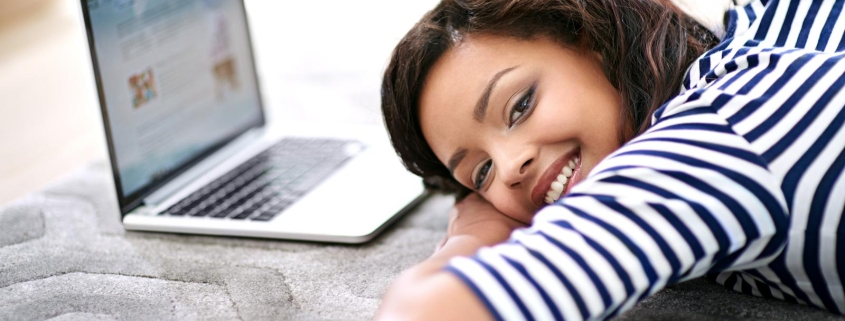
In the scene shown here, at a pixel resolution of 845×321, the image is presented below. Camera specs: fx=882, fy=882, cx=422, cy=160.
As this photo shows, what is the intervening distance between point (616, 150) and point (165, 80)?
59cm

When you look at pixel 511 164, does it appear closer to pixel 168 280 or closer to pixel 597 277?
pixel 597 277

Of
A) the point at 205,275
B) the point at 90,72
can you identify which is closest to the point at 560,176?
the point at 205,275

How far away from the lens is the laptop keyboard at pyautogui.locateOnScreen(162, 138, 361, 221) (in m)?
1.01

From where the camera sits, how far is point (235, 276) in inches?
33.5

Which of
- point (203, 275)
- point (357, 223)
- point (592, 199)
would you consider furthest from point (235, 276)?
point (592, 199)

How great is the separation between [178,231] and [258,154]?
23 cm

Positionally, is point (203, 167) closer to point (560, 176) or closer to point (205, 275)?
point (205, 275)

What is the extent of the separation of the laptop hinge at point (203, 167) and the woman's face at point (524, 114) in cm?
39

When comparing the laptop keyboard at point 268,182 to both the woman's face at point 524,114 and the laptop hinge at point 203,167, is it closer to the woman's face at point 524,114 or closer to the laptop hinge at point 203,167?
the laptop hinge at point 203,167

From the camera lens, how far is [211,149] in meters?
1.16

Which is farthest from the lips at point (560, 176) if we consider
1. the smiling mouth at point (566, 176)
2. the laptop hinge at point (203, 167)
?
the laptop hinge at point (203, 167)

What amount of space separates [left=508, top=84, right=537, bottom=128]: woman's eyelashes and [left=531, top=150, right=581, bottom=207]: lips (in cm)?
5

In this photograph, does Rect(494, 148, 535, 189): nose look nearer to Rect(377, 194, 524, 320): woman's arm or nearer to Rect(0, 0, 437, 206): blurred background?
Rect(377, 194, 524, 320): woman's arm

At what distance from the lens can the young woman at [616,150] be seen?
1.85 ft
